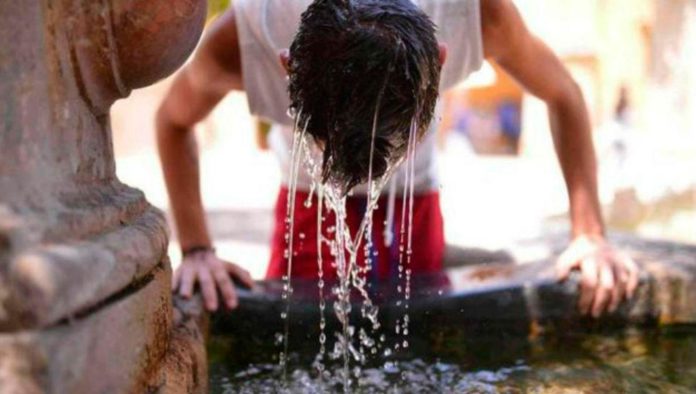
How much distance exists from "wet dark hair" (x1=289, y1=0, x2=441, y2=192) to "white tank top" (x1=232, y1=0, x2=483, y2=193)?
39cm

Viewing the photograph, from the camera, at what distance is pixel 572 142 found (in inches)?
101

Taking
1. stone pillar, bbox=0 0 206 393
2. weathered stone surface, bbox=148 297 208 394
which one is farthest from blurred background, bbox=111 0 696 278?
stone pillar, bbox=0 0 206 393

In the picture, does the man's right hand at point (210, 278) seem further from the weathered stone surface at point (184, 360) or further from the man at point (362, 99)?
the weathered stone surface at point (184, 360)

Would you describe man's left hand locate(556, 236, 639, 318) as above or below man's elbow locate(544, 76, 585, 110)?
below

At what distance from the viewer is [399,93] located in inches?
62.9

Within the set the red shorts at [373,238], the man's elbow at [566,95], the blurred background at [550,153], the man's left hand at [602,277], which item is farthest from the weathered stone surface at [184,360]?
the blurred background at [550,153]

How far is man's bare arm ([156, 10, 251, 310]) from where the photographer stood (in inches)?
87.0

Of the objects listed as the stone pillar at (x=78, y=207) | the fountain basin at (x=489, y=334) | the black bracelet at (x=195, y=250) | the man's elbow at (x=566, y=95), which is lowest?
the fountain basin at (x=489, y=334)

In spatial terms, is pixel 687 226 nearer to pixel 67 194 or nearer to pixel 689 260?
pixel 689 260

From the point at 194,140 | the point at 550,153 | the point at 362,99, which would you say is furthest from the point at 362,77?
the point at 550,153

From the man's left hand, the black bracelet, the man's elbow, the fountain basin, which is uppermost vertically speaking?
the man's elbow

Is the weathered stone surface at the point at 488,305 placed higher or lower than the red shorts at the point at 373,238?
lower

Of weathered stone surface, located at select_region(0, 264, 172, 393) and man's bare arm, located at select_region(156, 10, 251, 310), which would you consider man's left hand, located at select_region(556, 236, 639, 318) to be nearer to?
man's bare arm, located at select_region(156, 10, 251, 310)

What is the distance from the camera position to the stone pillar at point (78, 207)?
1061mm
